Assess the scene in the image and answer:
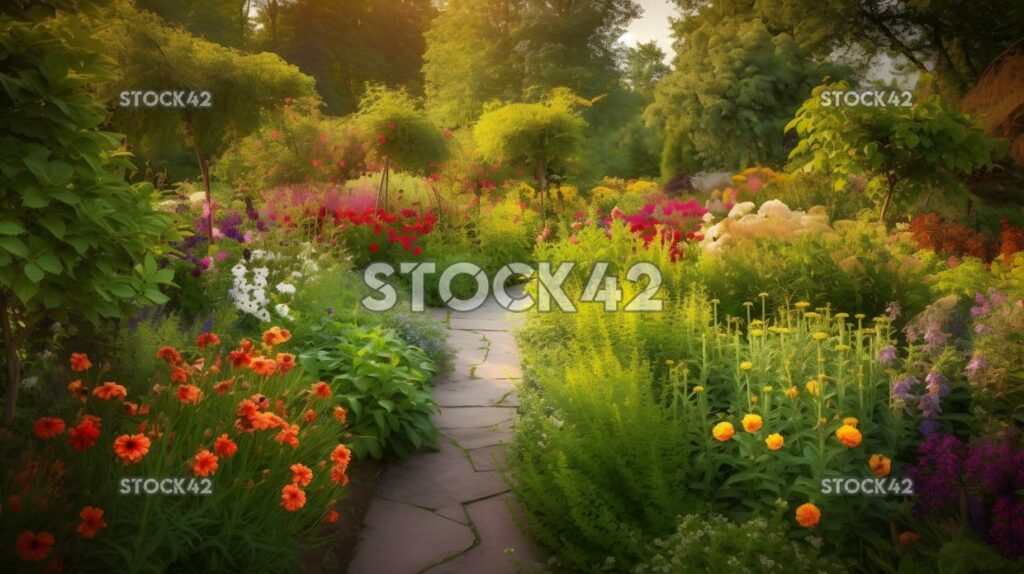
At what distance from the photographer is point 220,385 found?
2.80m

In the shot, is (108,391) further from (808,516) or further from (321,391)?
(808,516)

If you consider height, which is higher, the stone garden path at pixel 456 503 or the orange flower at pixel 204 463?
the orange flower at pixel 204 463

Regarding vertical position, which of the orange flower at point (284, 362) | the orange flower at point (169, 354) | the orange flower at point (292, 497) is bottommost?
the orange flower at point (292, 497)

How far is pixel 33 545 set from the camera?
190 cm

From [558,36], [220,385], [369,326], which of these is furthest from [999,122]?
[558,36]

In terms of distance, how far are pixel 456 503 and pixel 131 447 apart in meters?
1.69

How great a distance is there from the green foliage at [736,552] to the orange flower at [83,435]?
193cm

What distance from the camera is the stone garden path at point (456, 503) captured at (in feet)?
9.81

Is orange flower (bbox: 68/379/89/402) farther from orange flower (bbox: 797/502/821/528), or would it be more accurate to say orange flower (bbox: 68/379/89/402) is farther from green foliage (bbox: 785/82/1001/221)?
green foliage (bbox: 785/82/1001/221)

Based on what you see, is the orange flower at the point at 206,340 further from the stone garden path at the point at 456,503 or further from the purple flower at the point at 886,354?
the purple flower at the point at 886,354

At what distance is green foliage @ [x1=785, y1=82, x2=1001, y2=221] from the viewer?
646cm

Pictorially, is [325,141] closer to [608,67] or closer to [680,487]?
[680,487]

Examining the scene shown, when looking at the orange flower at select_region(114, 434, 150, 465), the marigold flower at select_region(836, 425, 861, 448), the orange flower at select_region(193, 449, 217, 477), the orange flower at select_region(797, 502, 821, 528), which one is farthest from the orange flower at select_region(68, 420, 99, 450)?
the marigold flower at select_region(836, 425, 861, 448)

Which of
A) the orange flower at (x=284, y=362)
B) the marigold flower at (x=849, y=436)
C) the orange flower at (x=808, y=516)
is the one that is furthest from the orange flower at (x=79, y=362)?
the marigold flower at (x=849, y=436)
